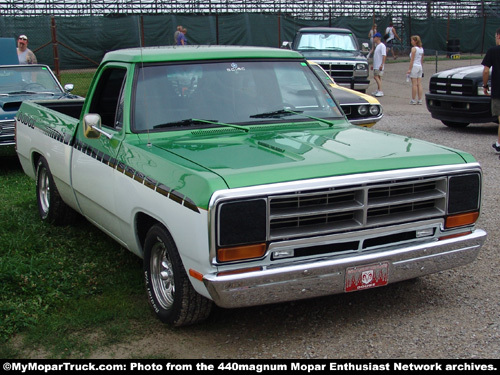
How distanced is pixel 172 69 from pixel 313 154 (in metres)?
1.53

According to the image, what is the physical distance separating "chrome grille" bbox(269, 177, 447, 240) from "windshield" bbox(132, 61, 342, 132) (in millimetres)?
1376

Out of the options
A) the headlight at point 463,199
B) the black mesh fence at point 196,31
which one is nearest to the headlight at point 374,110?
the headlight at point 463,199

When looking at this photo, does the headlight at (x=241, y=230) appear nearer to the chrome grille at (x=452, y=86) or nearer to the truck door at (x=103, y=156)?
the truck door at (x=103, y=156)

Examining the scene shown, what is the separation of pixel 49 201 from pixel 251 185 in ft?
11.7

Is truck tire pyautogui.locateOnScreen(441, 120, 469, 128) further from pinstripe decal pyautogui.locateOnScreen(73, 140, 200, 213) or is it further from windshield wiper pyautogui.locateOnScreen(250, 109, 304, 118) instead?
pinstripe decal pyautogui.locateOnScreen(73, 140, 200, 213)

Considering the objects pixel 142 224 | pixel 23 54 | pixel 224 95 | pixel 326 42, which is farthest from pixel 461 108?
pixel 142 224

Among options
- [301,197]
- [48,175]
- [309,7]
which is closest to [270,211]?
[301,197]

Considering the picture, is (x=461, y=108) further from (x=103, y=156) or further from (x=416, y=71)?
(x=103, y=156)

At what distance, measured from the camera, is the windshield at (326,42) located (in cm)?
1719

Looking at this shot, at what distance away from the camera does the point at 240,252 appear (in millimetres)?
3824

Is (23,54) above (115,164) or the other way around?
above

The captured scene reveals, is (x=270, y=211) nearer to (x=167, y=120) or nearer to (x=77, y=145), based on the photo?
(x=167, y=120)

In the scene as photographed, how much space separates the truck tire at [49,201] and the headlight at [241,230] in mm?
3278

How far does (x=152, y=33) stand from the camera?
26.8 meters
